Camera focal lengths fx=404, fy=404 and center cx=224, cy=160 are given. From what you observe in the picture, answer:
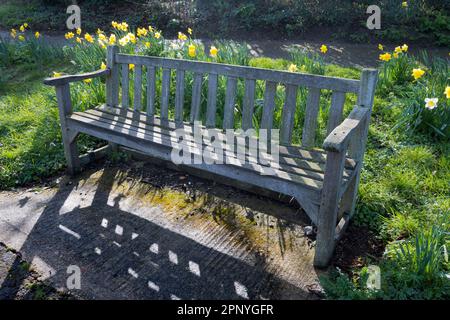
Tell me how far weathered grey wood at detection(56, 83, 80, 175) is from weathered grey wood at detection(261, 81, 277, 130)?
1.62 m

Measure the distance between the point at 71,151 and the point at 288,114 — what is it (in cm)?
192

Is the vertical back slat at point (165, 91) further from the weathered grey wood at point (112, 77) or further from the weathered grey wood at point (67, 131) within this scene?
the weathered grey wood at point (67, 131)

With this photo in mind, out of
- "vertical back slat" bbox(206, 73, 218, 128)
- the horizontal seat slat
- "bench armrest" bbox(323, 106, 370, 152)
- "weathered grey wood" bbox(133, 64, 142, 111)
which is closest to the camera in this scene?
"bench armrest" bbox(323, 106, 370, 152)

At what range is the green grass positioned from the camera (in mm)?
2131

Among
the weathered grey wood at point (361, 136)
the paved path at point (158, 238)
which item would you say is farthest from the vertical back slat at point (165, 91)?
the weathered grey wood at point (361, 136)

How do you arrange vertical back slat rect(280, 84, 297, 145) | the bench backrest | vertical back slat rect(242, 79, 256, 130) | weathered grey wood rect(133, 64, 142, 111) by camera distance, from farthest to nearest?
weathered grey wood rect(133, 64, 142, 111), vertical back slat rect(242, 79, 256, 130), vertical back slat rect(280, 84, 297, 145), the bench backrest

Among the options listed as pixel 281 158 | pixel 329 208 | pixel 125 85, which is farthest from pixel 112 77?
pixel 329 208

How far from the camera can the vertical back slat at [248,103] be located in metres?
2.84

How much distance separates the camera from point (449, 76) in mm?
3686

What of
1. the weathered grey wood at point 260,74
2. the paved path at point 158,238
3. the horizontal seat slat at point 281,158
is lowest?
the paved path at point 158,238

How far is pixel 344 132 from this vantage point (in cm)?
211

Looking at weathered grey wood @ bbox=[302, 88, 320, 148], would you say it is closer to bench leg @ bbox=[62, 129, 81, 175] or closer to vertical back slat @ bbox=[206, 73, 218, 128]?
vertical back slat @ bbox=[206, 73, 218, 128]

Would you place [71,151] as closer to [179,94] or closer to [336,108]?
[179,94]

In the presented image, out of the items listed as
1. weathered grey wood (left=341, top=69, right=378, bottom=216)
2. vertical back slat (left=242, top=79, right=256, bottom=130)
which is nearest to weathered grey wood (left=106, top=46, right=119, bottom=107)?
vertical back slat (left=242, top=79, right=256, bottom=130)
